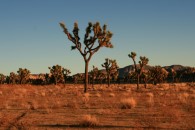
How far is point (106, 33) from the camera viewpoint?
28.5m

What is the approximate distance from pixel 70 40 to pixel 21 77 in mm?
52882

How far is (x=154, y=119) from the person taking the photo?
10367 mm

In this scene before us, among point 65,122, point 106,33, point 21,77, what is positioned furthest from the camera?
→ point 21,77

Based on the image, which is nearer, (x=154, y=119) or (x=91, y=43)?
(x=154, y=119)

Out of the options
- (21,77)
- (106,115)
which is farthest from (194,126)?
(21,77)

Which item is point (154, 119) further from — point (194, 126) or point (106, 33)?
point (106, 33)

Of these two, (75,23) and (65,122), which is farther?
(75,23)

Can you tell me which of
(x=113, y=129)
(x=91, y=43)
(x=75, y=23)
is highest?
(x=75, y=23)

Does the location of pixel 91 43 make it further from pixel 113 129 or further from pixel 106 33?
pixel 113 129

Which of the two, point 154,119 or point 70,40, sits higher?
point 70,40

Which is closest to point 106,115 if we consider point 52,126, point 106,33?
point 52,126

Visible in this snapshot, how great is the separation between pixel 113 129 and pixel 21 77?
239 feet

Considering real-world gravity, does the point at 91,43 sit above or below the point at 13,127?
above

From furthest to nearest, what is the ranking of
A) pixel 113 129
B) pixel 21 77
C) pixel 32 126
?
1. pixel 21 77
2. pixel 32 126
3. pixel 113 129
